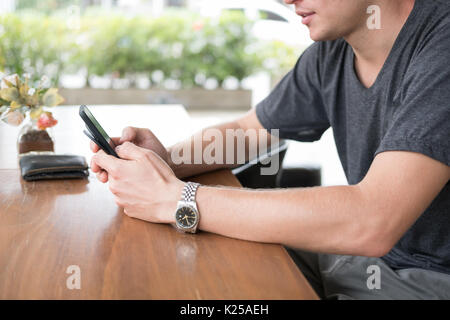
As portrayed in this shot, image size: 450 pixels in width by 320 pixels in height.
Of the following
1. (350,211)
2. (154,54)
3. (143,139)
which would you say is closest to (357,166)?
(350,211)

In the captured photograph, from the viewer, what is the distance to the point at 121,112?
2.53 metres

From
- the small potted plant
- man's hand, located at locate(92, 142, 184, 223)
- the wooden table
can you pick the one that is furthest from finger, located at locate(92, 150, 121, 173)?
the small potted plant

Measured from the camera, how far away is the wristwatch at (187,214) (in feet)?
3.70

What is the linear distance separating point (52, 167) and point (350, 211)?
845 mm

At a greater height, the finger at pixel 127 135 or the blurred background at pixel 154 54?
the blurred background at pixel 154 54

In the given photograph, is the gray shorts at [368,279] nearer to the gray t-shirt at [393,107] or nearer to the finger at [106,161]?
the gray t-shirt at [393,107]

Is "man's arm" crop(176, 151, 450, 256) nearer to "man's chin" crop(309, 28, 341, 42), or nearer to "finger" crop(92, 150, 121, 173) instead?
→ "finger" crop(92, 150, 121, 173)

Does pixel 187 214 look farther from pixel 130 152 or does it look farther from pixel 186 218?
pixel 130 152

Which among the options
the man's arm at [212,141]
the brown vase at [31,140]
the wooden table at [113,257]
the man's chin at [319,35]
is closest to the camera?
the wooden table at [113,257]

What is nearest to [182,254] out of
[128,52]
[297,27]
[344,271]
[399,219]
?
[399,219]

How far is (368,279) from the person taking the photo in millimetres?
1419

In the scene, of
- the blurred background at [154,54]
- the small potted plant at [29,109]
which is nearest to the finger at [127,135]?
the small potted plant at [29,109]

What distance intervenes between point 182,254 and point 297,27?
678 centimetres

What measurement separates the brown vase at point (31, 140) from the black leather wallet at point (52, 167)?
16 centimetres
